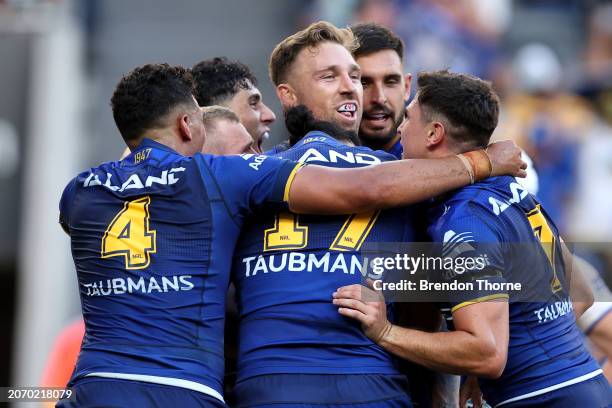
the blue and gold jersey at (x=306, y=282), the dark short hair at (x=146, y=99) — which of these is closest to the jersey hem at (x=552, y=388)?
the blue and gold jersey at (x=306, y=282)

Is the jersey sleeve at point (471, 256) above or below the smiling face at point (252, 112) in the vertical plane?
below

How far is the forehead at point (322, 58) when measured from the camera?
672 cm

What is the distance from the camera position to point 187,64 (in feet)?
54.5

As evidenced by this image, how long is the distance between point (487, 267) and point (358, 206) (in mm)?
710

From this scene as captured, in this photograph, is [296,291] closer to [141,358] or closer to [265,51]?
[141,358]

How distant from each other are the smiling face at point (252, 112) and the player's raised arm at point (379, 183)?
5.71 ft

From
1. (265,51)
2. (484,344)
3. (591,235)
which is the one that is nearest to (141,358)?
(484,344)

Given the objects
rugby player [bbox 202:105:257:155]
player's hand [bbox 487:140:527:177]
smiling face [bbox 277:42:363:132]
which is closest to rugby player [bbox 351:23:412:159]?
smiling face [bbox 277:42:363:132]

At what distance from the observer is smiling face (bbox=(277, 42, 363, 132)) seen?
662 centimetres

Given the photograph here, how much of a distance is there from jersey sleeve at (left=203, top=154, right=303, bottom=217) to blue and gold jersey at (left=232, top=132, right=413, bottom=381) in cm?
16

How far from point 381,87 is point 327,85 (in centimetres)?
85

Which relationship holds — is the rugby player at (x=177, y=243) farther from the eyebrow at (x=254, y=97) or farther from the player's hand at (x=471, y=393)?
the eyebrow at (x=254, y=97)

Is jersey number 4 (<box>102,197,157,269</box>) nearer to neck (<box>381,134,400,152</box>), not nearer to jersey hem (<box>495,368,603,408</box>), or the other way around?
jersey hem (<box>495,368,603,408</box>)

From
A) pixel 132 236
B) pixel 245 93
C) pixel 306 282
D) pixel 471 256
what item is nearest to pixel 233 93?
pixel 245 93
